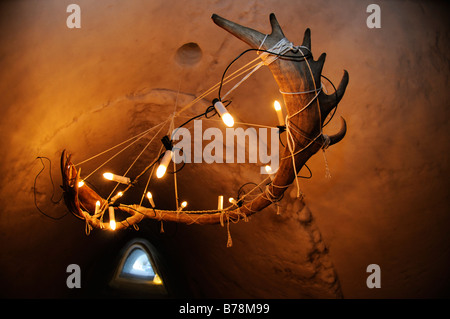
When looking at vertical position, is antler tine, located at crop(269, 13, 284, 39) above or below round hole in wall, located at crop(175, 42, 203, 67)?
below

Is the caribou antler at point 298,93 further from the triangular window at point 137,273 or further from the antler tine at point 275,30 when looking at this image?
the triangular window at point 137,273

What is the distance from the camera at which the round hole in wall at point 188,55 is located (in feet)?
11.3

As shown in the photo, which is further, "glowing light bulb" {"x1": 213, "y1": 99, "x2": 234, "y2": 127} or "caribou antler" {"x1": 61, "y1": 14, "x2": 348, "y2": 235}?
"glowing light bulb" {"x1": 213, "y1": 99, "x2": 234, "y2": 127}

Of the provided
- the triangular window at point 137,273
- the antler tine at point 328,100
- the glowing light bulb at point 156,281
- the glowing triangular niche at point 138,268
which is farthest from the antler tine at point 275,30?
the glowing light bulb at point 156,281

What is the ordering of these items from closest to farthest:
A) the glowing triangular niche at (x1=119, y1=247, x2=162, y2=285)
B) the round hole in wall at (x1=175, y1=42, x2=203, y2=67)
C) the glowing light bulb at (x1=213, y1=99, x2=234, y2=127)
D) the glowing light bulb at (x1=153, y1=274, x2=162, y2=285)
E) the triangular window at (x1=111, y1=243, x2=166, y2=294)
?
the glowing light bulb at (x1=213, y1=99, x2=234, y2=127), the round hole in wall at (x1=175, y1=42, x2=203, y2=67), the triangular window at (x1=111, y1=243, x2=166, y2=294), the glowing light bulb at (x1=153, y1=274, x2=162, y2=285), the glowing triangular niche at (x1=119, y1=247, x2=162, y2=285)

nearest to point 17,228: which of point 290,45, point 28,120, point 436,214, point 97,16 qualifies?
point 28,120

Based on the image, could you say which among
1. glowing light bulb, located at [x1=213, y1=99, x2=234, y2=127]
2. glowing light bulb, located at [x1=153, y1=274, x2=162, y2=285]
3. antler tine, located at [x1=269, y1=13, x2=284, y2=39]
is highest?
antler tine, located at [x1=269, y1=13, x2=284, y2=39]

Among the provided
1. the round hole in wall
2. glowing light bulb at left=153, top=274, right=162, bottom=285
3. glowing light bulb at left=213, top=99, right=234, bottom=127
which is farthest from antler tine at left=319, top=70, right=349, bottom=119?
glowing light bulb at left=153, top=274, right=162, bottom=285

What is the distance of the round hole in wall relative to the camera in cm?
345

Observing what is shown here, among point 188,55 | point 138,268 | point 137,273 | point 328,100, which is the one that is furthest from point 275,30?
point 138,268

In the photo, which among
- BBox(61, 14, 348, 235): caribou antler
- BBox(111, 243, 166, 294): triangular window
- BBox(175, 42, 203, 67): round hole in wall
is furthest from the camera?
BBox(111, 243, 166, 294): triangular window

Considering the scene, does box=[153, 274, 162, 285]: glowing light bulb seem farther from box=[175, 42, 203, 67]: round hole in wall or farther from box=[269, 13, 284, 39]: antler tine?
box=[269, 13, 284, 39]: antler tine

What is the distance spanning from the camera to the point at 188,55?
3.51 metres

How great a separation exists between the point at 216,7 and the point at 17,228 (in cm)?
328
